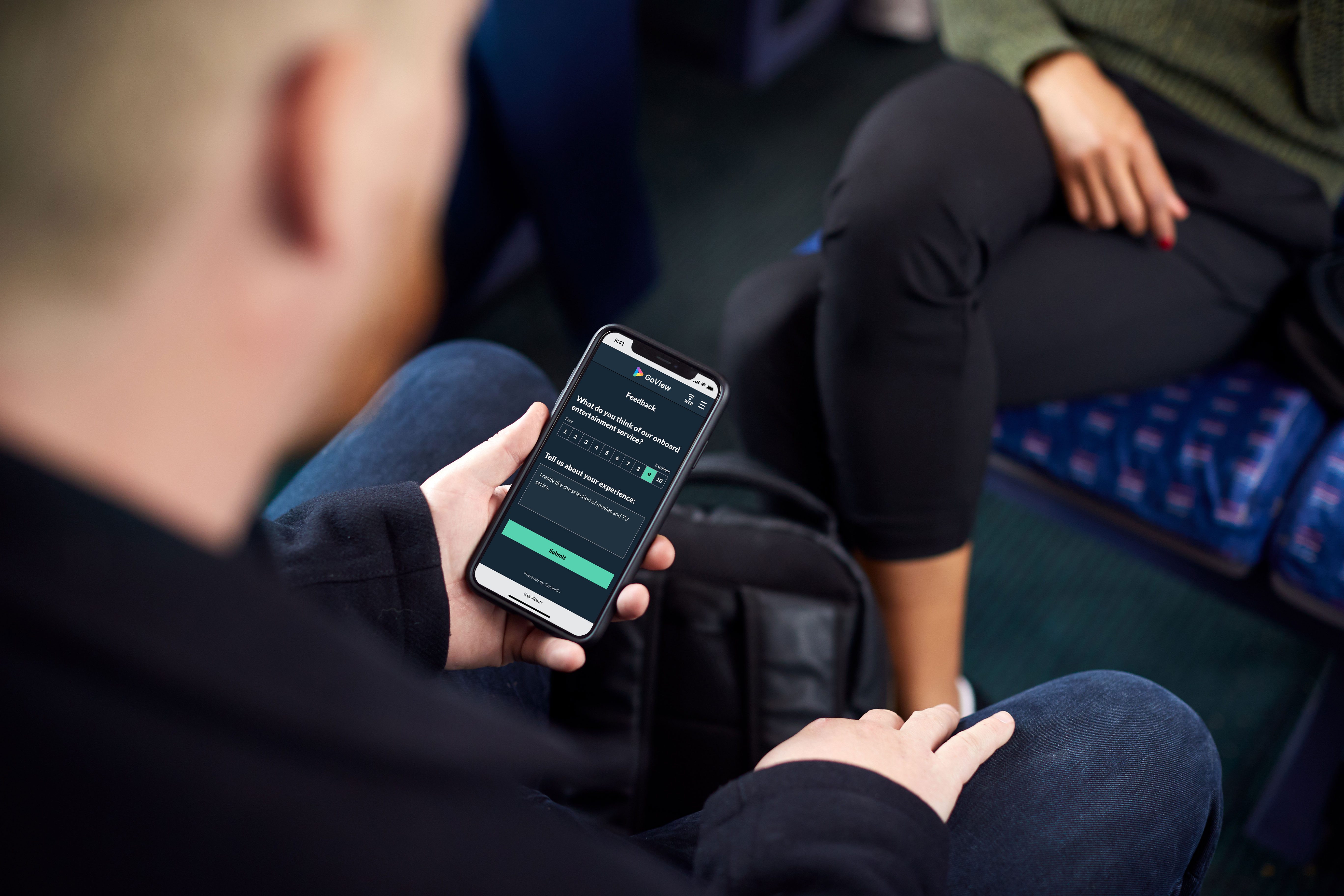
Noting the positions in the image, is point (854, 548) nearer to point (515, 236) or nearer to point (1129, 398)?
point (1129, 398)

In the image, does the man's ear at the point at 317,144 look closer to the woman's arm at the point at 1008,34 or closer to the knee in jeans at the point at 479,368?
the knee in jeans at the point at 479,368

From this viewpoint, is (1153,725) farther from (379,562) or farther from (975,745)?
(379,562)

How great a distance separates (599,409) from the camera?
628 millimetres

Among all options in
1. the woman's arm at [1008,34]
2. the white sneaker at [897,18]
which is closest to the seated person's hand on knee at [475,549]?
the woman's arm at [1008,34]

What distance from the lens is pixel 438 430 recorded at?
68cm

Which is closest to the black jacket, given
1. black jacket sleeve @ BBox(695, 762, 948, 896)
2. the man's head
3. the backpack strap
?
the man's head

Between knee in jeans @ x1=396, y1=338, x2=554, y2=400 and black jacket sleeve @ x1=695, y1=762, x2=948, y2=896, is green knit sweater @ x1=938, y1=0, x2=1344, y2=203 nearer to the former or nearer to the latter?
knee in jeans @ x1=396, y1=338, x2=554, y2=400

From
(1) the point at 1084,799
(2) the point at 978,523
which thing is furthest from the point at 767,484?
(2) the point at 978,523

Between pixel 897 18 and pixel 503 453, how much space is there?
5.18 ft

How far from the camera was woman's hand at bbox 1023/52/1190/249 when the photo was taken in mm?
824

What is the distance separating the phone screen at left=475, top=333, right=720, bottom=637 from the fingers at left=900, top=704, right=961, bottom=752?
202 mm

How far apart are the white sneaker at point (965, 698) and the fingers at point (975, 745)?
1.26 ft

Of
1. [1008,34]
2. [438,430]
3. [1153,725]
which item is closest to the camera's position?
[1153,725]

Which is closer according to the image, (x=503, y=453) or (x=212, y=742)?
(x=212, y=742)
